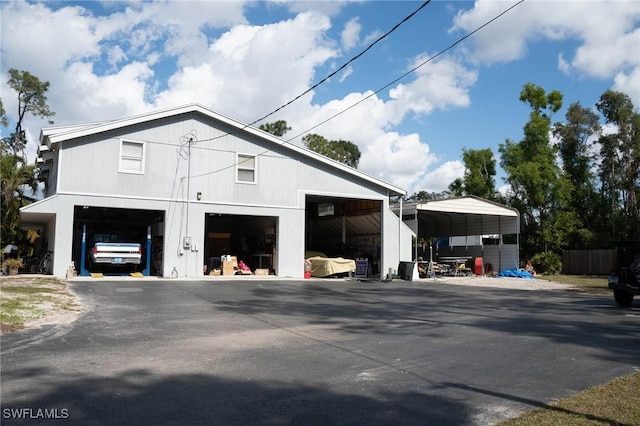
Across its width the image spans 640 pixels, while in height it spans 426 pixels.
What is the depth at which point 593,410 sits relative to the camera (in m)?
5.25

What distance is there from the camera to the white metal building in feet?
67.1

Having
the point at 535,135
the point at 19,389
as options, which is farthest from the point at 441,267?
the point at 19,389

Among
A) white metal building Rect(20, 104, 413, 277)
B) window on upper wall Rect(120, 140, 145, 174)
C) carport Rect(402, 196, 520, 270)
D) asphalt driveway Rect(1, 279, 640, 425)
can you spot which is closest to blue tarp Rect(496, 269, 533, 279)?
carport Rect(402, 196, 520, 270)

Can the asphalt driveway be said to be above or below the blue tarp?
below

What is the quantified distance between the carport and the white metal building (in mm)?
3484

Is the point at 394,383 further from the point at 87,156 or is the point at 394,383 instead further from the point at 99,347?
the point at 87,156

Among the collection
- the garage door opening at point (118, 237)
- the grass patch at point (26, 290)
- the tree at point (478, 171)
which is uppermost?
the tree at point (478, 171)

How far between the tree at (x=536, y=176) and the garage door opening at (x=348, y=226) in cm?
1617

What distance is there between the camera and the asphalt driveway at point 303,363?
16.8 ft

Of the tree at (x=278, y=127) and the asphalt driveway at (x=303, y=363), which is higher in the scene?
the tree at (x=278, y=127)

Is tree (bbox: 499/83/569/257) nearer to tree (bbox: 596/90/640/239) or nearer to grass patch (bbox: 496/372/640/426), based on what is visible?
tree (bbox: 596/90/640/239)

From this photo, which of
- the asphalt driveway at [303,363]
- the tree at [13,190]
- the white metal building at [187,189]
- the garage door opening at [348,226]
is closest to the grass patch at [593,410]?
the asphalt driveway at [303,363]

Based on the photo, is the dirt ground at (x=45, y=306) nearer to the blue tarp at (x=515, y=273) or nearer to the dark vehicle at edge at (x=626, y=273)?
the dark vehicle at edge at (x=626, y=273)

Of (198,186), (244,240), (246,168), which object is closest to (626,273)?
(246,168)
